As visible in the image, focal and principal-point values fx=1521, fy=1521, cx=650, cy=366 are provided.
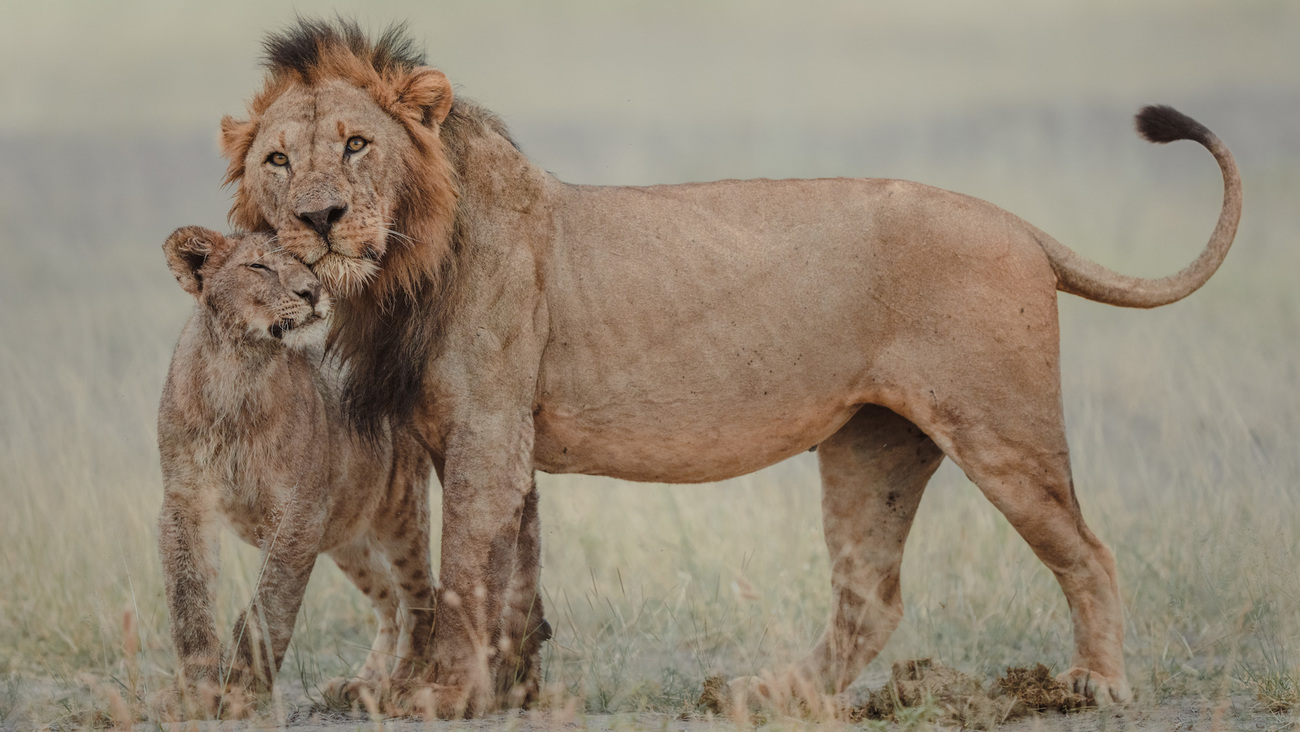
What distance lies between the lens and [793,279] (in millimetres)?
4637

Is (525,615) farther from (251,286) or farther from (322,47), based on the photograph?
(322,47)

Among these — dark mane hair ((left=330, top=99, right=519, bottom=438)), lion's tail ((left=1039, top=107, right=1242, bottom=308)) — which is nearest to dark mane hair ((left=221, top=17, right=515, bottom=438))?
dark mane hair ((left=330, top=99, right=519, bottom=438))

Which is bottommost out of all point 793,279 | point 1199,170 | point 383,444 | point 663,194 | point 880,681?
point 880,681

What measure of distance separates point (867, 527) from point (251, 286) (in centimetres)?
220

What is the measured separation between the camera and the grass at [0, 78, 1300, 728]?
5422 mm

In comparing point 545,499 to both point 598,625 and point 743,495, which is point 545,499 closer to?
point 743,495

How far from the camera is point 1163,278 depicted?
4805 mm

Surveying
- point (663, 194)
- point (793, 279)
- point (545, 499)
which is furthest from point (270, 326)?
point (545, 499)

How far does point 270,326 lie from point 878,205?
1884 mm

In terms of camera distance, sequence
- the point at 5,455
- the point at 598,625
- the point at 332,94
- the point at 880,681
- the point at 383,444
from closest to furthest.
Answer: the point at 332,94 → the point at 383,444 → the point at 880,681 → the point at 598,625 → the point at 5,455

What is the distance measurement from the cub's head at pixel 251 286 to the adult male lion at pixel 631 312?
0.09 metres

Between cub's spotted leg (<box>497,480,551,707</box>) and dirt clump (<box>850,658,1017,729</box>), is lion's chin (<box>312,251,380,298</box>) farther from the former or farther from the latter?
dirt clump (<box>850,658,1017,729</box>)

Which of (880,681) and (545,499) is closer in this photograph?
(880,681)

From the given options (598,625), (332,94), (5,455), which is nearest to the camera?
(332,94)
